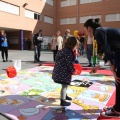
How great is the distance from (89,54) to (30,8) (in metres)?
19.6

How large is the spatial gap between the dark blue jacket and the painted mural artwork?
0.98 meters

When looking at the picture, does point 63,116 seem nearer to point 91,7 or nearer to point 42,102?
point 42,102

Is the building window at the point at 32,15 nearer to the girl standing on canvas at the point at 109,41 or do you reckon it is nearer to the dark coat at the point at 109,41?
the girl standing on canvas at the point at 109,41

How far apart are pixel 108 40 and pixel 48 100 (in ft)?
5.22

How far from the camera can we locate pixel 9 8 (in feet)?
75.0

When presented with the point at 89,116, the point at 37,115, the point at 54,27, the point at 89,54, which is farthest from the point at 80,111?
the point at 54,27

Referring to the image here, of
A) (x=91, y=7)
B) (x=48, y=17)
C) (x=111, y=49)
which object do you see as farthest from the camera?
(x=48, y=17)

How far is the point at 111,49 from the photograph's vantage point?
2576mm

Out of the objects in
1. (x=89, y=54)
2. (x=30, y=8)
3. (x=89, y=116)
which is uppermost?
(x=30, y=8)

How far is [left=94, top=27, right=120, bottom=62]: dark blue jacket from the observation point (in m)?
2.46

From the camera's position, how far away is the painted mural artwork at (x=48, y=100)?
9.37 feet

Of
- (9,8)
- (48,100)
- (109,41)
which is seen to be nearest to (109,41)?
(109,41)

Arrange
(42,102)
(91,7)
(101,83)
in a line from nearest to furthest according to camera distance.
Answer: (42,102) → (101,83) → (91,7)

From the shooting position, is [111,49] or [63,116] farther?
[63,116]
